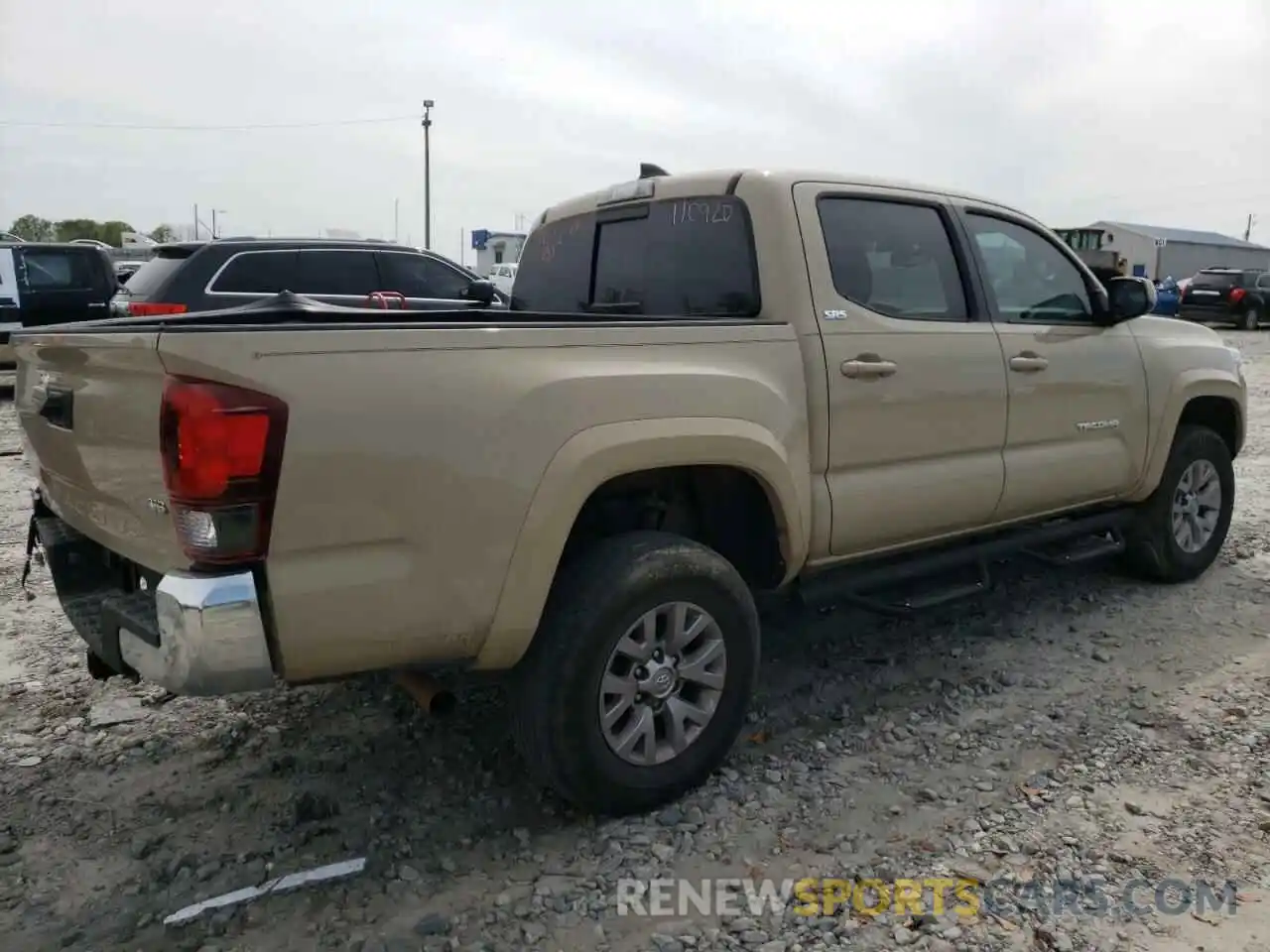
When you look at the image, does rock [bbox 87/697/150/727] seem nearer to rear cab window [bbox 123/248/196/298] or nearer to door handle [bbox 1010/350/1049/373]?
door handle [bbox 1010/350/1049/373]

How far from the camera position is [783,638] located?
3.94m

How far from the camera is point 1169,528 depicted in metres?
5.13

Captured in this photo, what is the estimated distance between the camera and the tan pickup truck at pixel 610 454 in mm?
2346

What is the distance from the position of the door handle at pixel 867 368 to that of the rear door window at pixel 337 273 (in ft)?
22.6

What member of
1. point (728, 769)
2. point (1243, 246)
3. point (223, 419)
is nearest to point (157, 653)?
point (223, 419)

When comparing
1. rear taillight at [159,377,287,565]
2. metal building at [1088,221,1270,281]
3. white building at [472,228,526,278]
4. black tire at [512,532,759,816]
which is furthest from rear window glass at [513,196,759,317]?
metal building at [1088,221,1270,281]

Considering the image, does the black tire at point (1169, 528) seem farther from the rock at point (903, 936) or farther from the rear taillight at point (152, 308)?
the rear taillight at point (152, 308)

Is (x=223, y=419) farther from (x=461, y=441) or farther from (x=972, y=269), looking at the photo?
(x=972, y=269)

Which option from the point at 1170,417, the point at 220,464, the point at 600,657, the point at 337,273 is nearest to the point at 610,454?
the point at 600,657

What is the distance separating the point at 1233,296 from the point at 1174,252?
25759mm

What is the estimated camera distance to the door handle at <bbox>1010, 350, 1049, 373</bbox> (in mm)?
4078

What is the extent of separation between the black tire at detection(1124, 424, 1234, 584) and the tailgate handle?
15.5ft

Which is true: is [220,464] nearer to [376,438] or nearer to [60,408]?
[376,438]

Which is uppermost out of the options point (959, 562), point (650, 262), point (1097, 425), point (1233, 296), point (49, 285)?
point (1233, 296)
